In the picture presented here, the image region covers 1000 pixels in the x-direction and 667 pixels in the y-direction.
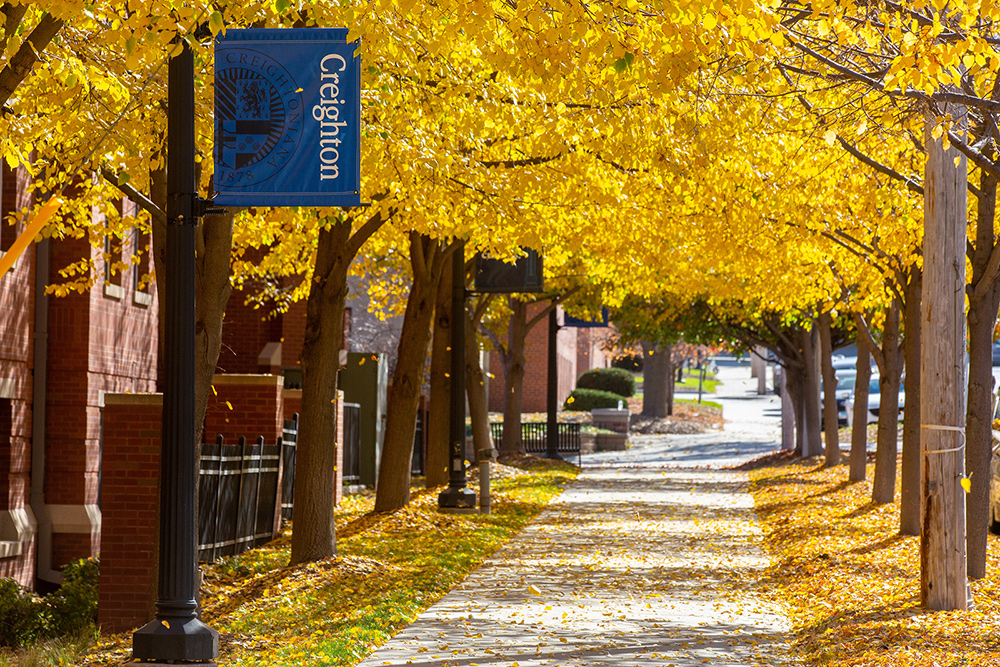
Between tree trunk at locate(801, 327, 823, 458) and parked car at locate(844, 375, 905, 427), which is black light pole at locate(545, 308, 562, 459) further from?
parked car at locate(844, 375, 905, 427)

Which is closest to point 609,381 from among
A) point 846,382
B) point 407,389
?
point 846,382

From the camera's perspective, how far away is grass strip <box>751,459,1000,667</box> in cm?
769

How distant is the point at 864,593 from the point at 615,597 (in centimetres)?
207

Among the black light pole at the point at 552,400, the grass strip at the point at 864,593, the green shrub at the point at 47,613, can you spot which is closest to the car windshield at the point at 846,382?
the black light pole at the point at 552,400

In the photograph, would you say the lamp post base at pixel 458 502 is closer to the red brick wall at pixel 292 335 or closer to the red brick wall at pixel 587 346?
the red brick wall at pixel 292 335

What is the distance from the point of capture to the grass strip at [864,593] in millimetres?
7691

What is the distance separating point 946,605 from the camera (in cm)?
898

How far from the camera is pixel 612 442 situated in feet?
126

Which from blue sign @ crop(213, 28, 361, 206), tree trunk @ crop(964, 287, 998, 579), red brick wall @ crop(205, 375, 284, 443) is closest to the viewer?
blue sign @ crop(213, 28, 361, 206)

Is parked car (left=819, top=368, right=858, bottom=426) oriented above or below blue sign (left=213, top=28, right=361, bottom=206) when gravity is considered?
below

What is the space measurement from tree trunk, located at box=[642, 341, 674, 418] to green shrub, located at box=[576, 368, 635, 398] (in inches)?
221

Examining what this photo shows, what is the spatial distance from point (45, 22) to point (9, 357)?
8.08 m

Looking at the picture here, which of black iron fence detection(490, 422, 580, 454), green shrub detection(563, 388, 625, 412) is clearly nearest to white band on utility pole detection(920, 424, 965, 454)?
black iron fence detection(490, 422, 580, 454)

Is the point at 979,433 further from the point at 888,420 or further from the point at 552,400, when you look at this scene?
the point at 552,400
